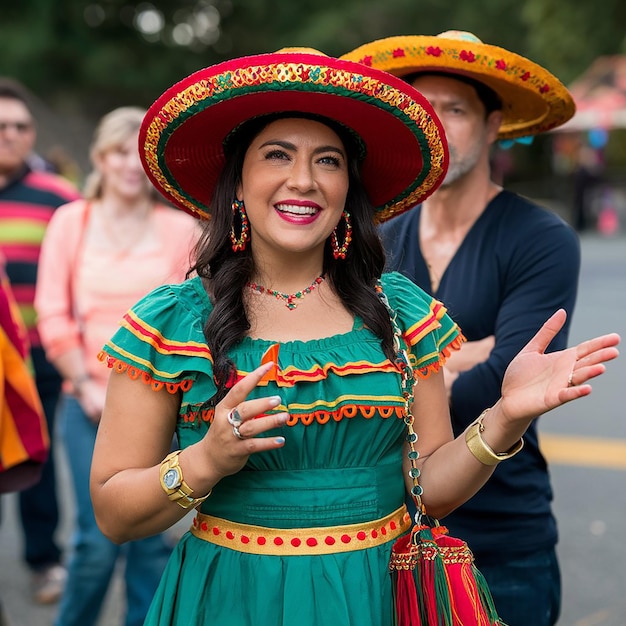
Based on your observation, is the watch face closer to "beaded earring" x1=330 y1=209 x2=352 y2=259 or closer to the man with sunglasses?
"beaded earring" x1=330 y1=209 x2=352 y2=259

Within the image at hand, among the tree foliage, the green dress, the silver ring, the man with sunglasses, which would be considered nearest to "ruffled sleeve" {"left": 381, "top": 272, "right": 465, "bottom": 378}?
the green dress

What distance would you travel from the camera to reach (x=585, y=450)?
23.1 feet

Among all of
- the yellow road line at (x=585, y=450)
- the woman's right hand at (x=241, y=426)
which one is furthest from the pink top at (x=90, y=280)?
the yellow road line at (x=585, y=450)

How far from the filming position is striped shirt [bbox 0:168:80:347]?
5.40 m

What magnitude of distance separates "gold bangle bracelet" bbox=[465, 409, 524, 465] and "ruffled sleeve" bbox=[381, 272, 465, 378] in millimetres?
200

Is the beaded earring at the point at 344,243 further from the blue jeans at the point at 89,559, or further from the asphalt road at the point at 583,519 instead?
the asphalt road at the point at 583,519

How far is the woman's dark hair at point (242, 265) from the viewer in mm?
2393

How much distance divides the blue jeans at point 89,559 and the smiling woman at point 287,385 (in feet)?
5.93

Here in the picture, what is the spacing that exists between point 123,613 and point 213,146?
2.89m

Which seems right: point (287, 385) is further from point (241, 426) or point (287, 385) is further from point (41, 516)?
point (41, 516)

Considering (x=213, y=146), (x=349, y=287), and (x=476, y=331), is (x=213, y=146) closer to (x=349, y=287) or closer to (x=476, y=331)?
(x=349, y=287)

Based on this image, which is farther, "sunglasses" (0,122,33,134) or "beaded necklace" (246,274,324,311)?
"sunglasses" (0,122,33,134)

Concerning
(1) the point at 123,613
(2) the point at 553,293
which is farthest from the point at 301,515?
(1) the point at 123,613

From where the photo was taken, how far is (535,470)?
125 inches
